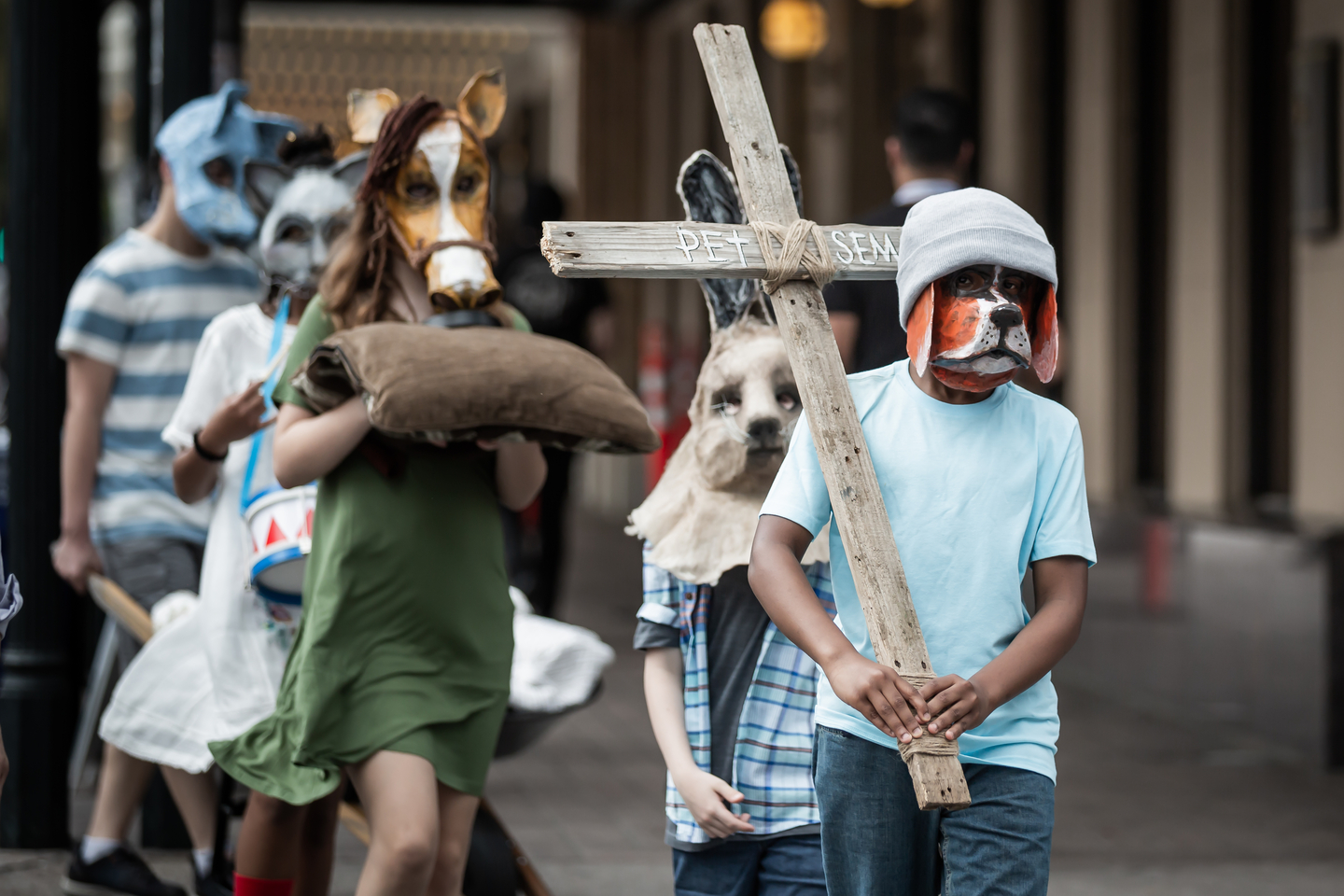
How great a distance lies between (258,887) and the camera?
3.86m

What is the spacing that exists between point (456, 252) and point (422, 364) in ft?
1.26

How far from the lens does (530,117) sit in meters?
28.6

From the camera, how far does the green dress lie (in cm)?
361

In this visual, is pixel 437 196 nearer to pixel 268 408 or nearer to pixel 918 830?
pixel 268 408

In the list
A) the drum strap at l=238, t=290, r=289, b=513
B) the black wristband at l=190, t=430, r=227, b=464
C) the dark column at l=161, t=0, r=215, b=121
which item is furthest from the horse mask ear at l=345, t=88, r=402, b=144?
the dark column at l=161, t=0, r=215, b=121

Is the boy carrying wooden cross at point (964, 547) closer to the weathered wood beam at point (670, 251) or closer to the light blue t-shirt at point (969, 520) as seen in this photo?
the light blue t-shirt at point (969, 520)

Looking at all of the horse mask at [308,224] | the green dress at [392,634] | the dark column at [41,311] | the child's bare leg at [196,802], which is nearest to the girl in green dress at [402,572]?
the green dress at [392,634]

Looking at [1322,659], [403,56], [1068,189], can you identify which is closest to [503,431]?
[1322,659]

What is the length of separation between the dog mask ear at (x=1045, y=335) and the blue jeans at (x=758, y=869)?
954 millimetres

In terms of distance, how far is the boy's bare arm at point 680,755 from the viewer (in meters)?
3.20

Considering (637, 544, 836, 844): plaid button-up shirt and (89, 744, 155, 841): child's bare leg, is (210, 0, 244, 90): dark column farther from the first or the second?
(637, 544, 836, 844): plaid button-up shirt

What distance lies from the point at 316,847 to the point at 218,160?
1904mm

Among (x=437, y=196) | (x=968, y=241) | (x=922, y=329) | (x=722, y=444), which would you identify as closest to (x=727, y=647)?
(x=722, y=444)

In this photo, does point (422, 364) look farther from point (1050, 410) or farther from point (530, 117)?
point (530, 117)
